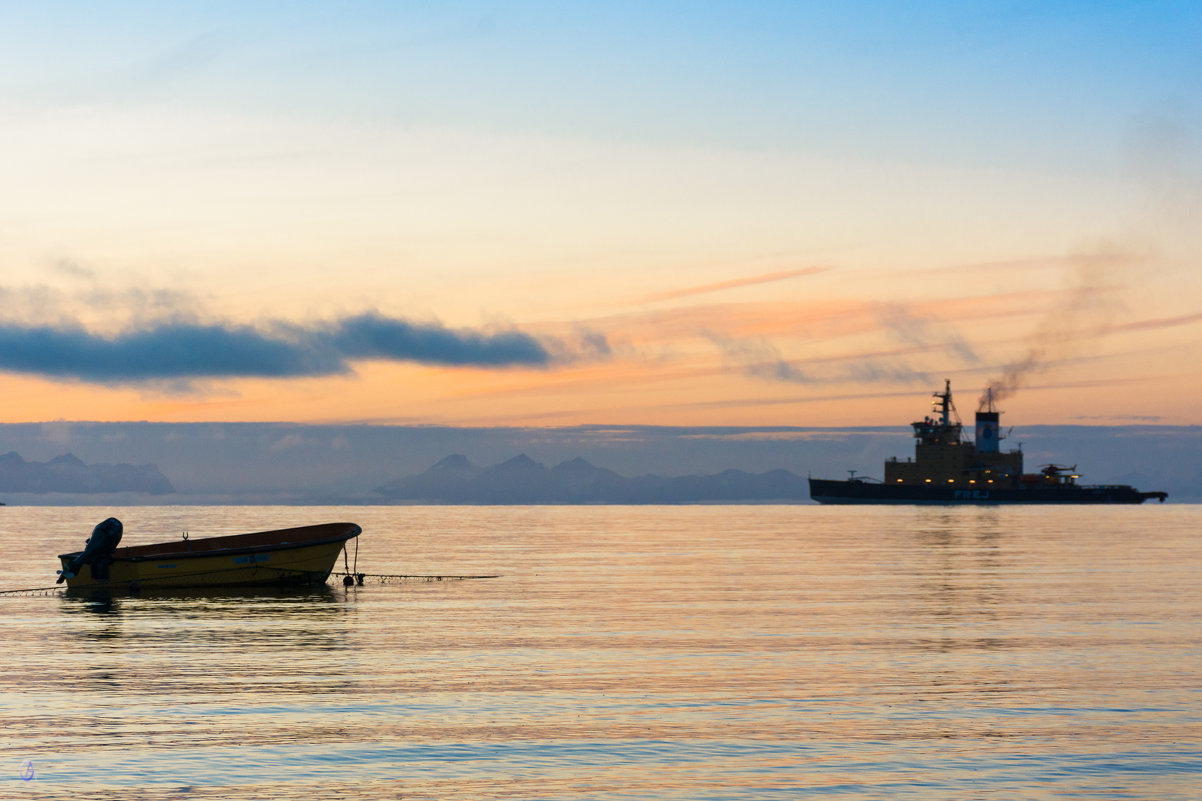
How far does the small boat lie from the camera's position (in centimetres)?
5141

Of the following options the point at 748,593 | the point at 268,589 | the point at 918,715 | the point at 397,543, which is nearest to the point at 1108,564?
the point at 748,593

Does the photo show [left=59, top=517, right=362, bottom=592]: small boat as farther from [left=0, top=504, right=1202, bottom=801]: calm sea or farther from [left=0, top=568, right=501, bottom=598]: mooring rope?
[left=0, top=504, right=1202, bottom=801]: calm sea

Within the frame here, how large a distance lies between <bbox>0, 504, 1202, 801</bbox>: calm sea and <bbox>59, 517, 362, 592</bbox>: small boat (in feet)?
6.37

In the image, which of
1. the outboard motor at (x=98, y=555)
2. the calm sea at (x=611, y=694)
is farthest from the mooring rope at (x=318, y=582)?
the calm sea at (x=611, y=694)

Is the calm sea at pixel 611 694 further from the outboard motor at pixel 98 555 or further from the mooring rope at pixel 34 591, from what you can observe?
the mooring rope at pixel 34 591

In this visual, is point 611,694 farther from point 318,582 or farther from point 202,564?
point 202,564

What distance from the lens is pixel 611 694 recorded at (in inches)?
950

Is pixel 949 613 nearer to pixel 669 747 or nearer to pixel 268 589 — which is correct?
pixel 669 747

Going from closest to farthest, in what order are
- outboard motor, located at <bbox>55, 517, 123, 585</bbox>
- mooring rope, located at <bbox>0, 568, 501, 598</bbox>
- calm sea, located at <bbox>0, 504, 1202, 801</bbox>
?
calm sea, located at <bbox>0, 504, 1202, 801</bbox> < outboard motor, located at <bbox>55, 517, 123, 585</bbox> < mooring rope, located at <bbox>0, 568, 501, 598</bbox>

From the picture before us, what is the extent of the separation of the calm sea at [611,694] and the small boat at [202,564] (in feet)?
6.37

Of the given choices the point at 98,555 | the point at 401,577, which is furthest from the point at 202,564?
the point at 401,577

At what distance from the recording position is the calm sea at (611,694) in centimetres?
1733

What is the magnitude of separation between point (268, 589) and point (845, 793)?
138 feet

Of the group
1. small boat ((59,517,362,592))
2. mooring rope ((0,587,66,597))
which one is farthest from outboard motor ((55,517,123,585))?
mooring rope ((0,587,66,597))
